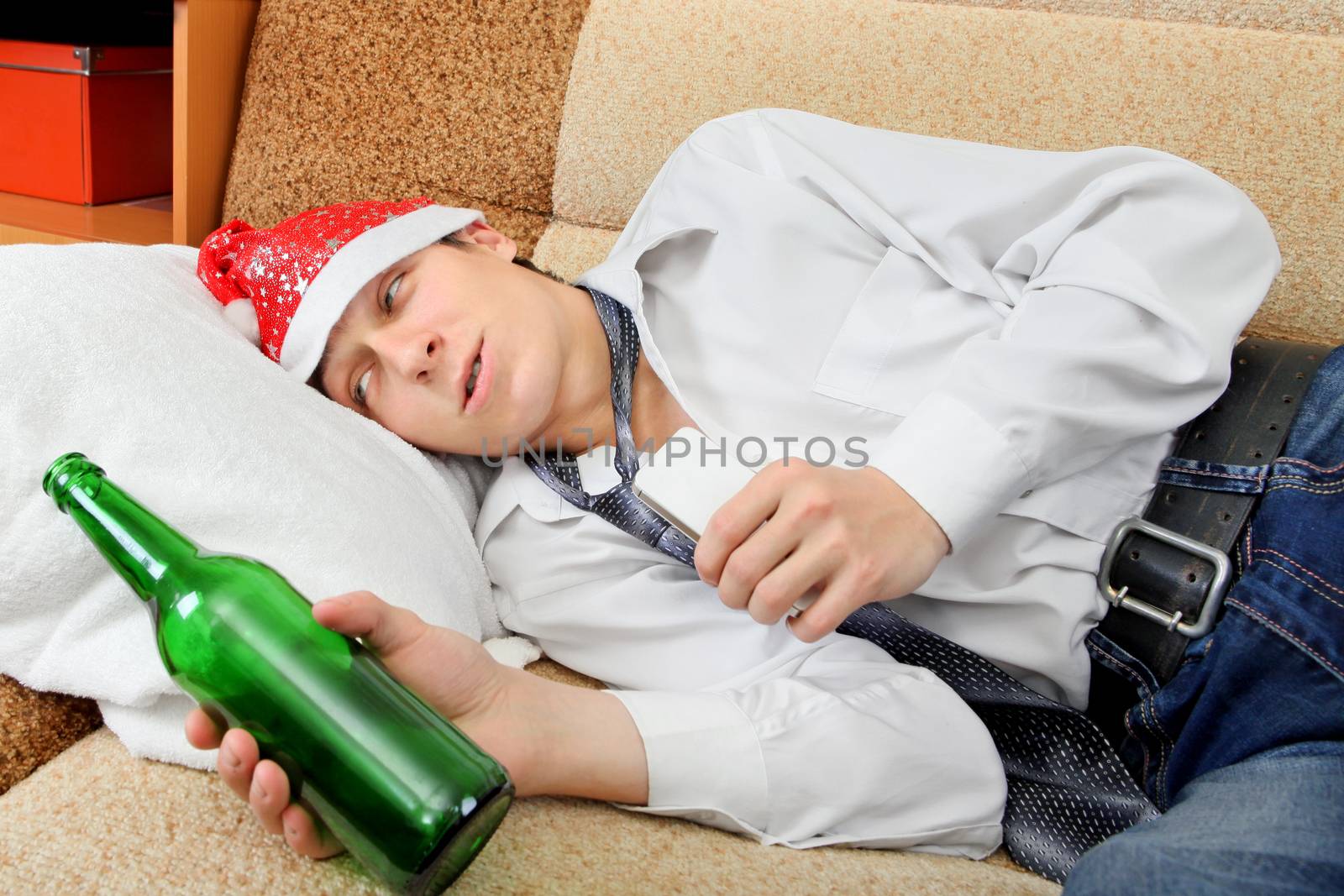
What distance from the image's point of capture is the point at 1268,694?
28.7 inches

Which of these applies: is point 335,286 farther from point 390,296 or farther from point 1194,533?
point 1194,533

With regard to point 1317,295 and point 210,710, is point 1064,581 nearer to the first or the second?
point 1317,295

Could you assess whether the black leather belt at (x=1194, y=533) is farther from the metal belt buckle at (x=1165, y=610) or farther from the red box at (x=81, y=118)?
the red box at (x=81, y=118)

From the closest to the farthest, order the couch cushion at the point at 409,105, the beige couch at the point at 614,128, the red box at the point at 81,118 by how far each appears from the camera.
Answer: the beige couch at the point at 614,128, the couch cushion at the point at 409,105, the red box at the point at 81,118

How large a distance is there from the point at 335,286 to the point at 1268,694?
0.82 meters

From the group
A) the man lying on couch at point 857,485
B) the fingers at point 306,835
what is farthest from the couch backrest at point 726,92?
the fingers at point 306,835

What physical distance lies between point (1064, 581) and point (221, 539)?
0.66m

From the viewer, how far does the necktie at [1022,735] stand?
785 mm

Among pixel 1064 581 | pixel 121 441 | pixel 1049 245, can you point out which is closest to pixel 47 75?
pixel 121 441

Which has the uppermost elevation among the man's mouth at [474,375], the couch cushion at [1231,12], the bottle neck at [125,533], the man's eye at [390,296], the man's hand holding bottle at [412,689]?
the couch cushion at [1231,12]

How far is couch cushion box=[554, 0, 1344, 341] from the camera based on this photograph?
1.04 meters

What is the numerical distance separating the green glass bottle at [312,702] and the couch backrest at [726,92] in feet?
2.55

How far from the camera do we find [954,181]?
967 millimetres

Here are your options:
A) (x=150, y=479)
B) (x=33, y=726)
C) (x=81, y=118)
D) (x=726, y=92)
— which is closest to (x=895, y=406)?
(x=726, y=92)
